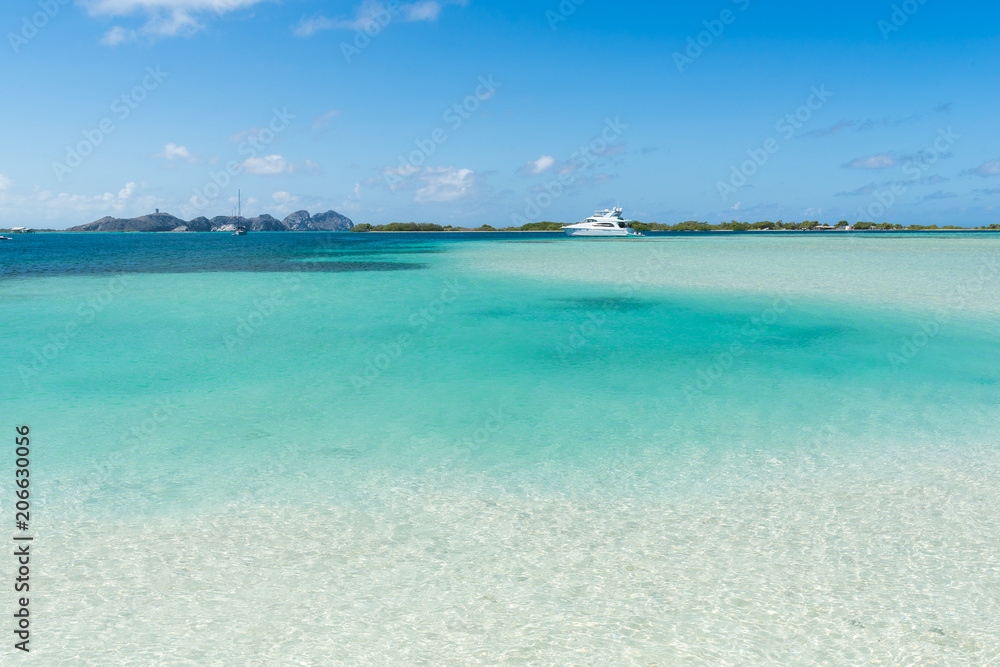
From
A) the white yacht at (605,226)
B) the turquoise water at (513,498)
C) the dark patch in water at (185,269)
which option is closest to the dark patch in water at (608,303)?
the turquoise water at (513,498)

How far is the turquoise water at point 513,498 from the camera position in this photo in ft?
13.7

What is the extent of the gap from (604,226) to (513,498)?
388 ft

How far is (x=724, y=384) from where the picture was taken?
10.9 m

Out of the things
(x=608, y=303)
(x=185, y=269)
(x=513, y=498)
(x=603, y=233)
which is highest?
(x=603, y=233)

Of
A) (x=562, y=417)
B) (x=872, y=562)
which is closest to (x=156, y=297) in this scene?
(x=562, y=417)

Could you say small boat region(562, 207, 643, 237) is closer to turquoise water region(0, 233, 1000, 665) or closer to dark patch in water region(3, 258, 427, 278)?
dark patch in water region(3, 258, 427, 278)

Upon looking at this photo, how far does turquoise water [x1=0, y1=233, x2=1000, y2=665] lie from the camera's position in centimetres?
416

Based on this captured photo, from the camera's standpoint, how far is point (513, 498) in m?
6.23

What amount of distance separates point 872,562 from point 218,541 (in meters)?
5.40

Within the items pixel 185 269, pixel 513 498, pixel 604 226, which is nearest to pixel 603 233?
pixel 604 226

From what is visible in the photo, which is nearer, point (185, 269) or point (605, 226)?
point (185, 269)

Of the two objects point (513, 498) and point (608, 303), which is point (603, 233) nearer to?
point (608, 303)

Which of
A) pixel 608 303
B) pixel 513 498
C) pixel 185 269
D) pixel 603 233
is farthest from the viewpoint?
pixel 603 233

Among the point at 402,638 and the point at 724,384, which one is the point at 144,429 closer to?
the point at 402,638
